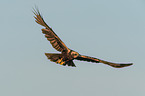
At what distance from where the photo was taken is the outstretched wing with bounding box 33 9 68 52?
36594mm

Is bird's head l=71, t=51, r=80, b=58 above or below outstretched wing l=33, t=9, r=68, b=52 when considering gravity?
below

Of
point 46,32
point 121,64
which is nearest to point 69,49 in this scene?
point 46,32

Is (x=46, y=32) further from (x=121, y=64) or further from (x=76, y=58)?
(x=121, y=64)

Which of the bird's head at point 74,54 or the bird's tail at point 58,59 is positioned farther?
the bird's tail at point 58,59

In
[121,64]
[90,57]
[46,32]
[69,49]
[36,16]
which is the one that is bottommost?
[121,64]

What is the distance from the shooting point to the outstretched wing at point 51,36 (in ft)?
120

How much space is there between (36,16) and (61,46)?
15.9ft

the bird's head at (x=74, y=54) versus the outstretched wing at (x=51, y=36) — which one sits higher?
the outstretched wing at (x=51, y=36)

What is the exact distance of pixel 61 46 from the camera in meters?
36.6

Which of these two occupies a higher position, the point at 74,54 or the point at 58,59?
the point at 58,59

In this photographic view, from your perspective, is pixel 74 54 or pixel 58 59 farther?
pixel 58 59

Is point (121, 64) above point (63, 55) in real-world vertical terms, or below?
below

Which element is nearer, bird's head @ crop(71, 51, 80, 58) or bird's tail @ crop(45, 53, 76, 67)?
bird's head @ crop(71, 51, 80, 58)

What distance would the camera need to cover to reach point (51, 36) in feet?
122
